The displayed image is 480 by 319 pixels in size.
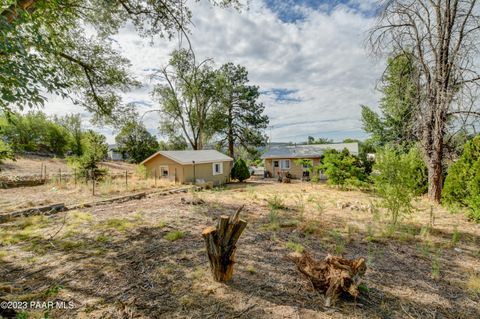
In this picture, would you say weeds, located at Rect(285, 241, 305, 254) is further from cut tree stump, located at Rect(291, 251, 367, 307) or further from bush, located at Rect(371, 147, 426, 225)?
bush, located at Rect(371, 147, 426, 225)

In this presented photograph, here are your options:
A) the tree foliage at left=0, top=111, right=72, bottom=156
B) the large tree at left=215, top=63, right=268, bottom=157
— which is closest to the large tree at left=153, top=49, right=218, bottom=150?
the large tree at left=215, top=63, right=268, bottom=157

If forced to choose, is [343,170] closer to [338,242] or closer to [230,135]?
[338,242]

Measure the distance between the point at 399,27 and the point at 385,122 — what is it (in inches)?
513

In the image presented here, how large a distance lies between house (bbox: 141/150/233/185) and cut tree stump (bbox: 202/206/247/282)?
14366 millimetres

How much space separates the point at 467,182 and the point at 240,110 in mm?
20623

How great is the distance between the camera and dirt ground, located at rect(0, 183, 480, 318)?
264 centimetres

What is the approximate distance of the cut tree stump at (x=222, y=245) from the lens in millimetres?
3063

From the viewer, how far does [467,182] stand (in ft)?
23.6

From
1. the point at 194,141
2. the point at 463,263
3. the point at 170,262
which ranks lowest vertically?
the point at 463,263

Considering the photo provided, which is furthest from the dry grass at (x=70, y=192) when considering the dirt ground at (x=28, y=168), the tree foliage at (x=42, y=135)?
the tree foliage at (x=42, y=135)

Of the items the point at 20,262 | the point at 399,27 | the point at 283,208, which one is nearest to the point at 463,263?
the point at 283,208

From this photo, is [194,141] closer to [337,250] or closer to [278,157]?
[278,157]

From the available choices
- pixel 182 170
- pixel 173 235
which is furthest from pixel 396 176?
pixel 182 170

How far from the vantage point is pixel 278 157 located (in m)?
25.0
